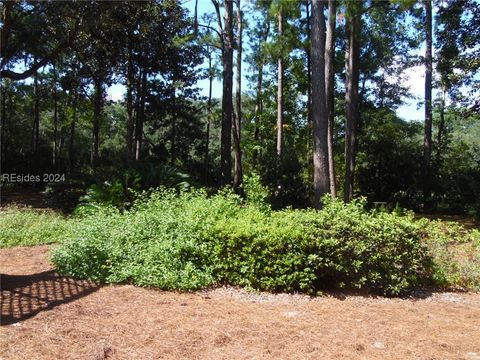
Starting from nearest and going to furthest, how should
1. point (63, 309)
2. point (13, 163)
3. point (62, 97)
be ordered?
point (63, 309), point (13, 163), point (62, 97)

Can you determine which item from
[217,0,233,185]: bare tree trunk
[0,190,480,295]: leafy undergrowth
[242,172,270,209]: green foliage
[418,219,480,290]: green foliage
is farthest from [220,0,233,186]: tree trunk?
[418,219,480,290]: green foliage

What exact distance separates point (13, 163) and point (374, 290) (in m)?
20.4

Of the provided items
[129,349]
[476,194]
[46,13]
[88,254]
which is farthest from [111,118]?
[129,349]

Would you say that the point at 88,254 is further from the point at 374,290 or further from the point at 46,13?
the point at 46,13

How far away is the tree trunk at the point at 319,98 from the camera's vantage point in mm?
8344

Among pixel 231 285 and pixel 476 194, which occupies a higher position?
pixel 476 194

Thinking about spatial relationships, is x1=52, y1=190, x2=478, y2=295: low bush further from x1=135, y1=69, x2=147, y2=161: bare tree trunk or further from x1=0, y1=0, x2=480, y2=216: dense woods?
x1=135, y1=69, x2=147, y2=161: bare tree trunk

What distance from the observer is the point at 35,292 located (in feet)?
14.9

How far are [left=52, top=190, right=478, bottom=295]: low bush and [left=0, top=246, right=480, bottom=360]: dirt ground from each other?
0.69 feet

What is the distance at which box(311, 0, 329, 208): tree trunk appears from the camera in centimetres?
834

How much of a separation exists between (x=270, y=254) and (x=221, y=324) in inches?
52.1

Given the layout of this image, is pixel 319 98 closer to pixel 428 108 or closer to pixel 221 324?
pixel 221 324

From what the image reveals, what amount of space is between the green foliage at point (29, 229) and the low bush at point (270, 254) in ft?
7.28

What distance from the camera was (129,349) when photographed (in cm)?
321
